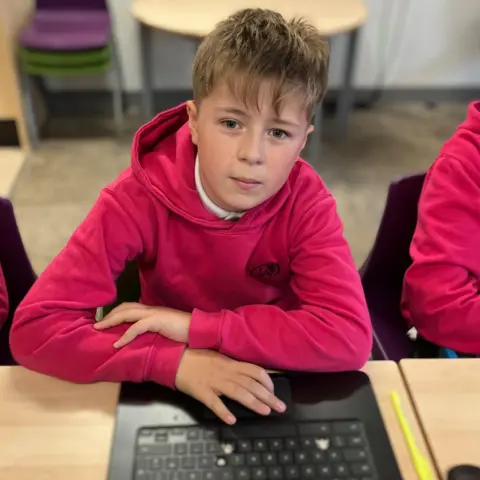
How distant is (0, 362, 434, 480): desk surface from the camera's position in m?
0.74

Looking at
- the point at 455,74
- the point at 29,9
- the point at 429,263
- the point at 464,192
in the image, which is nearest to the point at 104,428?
the point at 429,263

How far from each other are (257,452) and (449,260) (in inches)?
22.5

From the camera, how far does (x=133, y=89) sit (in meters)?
3.49

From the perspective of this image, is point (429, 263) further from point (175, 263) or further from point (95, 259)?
point (95, 259)

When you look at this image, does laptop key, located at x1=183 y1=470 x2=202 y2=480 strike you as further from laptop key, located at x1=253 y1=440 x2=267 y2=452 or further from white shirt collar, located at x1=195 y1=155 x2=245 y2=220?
white shirt collar, located at x1=195 y1=155 x2=245 y2=220

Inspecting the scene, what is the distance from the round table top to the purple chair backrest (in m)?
0.27

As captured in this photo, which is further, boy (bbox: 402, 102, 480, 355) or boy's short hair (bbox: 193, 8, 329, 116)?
boy (bbox: 402, 102, 480, 355)

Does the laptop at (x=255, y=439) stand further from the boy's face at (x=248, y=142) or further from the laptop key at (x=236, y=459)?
the boy's face at (x=248, y=142)

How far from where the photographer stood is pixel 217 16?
111 inches

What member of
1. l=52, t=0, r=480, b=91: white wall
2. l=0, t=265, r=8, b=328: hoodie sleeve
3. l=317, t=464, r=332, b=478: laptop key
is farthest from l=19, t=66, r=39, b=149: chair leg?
l=317, t=464, r=332, b=478: laptop key

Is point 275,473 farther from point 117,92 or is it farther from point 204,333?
point 117,92

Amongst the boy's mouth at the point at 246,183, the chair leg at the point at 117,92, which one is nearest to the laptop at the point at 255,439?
the boy's mouth at the point at 246,183

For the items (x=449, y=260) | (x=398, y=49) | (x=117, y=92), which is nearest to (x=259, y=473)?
(x=449, y=260)

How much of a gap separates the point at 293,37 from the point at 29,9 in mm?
2633
